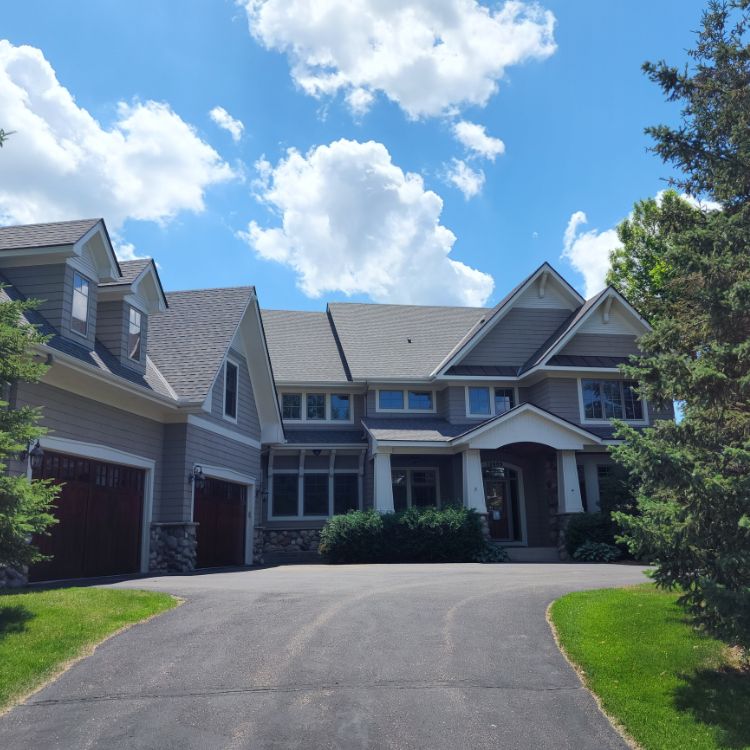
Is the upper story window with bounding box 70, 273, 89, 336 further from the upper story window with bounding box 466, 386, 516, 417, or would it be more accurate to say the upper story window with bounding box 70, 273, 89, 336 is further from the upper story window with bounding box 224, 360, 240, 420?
the upper story window with bounding box 466, 386, 516, 417

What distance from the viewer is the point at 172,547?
1630 centimetres

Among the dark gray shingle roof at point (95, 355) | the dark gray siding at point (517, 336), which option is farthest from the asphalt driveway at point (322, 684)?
the dark gray siding at point (517, 336)

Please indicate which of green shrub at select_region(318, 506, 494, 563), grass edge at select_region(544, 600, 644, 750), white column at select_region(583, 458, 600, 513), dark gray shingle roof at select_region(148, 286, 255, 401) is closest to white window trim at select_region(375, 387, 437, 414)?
white column at select_region(583, 458, 600, 513)

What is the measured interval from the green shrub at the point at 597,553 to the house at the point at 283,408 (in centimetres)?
157

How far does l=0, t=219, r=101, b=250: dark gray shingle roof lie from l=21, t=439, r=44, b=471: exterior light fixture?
4.12 m

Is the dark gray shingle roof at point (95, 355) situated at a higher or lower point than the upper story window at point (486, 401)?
lower

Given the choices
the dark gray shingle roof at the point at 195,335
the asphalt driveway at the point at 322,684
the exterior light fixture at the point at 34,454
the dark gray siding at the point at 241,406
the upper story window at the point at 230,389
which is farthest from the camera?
the upper story window at the point at 230,389

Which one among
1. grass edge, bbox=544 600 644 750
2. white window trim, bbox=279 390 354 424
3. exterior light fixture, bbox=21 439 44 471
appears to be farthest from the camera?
white window trim, bbox=279 390 354 424

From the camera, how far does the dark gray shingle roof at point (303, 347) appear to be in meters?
26.9

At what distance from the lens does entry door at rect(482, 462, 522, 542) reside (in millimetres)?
25094

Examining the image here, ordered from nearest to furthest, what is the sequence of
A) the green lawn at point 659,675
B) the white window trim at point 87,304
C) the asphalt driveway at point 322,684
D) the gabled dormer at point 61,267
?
1. the asphalt driveway at point 322,684
2. the green lawn at point 659,675
3. the gabled dormer at point 61,267
4. the white window trim at point 87,304

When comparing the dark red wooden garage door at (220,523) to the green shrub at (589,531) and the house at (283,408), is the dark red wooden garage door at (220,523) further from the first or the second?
the green shrub at (589,531)

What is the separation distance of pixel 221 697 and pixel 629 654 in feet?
13.5

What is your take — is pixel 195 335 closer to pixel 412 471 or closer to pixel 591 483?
pixel 412 471
